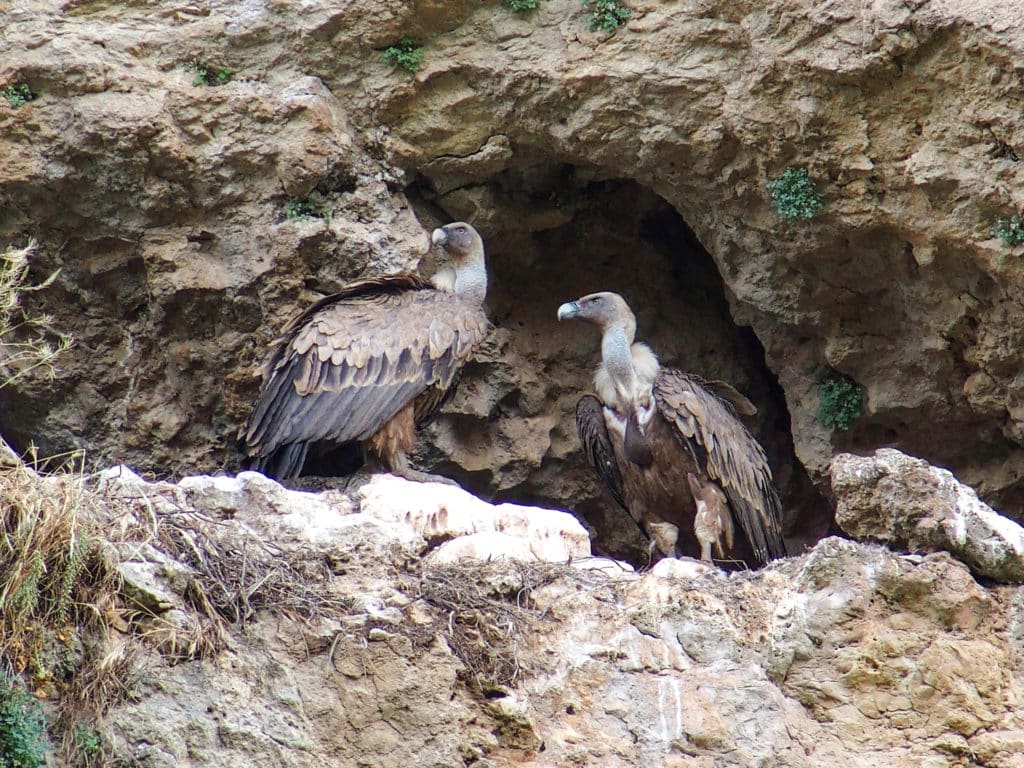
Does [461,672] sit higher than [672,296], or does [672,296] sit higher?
[672,296]

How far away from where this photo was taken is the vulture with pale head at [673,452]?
730cm

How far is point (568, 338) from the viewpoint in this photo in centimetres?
851

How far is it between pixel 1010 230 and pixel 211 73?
3747mm

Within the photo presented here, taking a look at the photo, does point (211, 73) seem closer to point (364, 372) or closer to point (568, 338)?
point (364, 372)

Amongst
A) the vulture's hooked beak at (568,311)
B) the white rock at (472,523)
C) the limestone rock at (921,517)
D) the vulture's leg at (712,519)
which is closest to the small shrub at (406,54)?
the vulture's hooked beak at (568,311)

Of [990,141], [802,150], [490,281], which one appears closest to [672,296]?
[490,281]

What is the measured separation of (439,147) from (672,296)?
1.76 meters

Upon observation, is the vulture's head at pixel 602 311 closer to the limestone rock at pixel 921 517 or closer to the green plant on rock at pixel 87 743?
the limestone rock at pixel 921 517

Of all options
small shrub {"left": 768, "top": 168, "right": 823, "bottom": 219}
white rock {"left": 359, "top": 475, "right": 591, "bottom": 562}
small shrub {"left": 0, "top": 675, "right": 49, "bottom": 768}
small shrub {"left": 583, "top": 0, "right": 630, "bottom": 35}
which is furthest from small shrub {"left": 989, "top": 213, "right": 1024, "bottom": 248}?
small shrub {"left": 0, "top": 675, "right": 49, "bottom": 768}

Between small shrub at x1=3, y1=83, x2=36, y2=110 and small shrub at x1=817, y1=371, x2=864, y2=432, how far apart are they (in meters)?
4.11

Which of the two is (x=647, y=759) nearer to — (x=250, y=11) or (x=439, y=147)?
(x=439, y=147)

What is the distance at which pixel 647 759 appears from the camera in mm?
5281

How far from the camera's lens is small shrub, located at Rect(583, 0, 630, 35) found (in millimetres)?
7359

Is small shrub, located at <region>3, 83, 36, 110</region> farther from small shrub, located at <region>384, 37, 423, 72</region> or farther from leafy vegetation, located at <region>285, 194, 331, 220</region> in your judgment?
small shrub, located at <region>384, 37, 423, 72</region>
